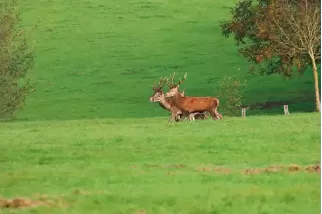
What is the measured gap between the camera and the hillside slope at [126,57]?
67125 mm

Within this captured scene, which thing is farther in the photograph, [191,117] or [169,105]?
[169,105]

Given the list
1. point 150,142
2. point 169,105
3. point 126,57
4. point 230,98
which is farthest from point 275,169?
point 126,57

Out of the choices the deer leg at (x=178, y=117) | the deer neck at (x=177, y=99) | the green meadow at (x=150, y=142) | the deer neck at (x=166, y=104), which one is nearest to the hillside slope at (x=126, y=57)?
the green meadow at (x=150, y=142)

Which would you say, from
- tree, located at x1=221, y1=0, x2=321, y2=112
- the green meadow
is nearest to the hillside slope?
the green meadow

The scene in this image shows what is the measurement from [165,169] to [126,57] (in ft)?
187

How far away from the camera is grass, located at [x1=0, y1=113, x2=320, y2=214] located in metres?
15.6

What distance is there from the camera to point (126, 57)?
77500 mm

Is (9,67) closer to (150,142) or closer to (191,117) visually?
(191,117)

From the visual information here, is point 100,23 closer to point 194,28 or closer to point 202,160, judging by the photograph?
point 194,28

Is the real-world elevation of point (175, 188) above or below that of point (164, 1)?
below

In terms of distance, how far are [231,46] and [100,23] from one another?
39.9 feet

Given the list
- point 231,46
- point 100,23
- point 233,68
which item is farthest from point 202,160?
point 100,23

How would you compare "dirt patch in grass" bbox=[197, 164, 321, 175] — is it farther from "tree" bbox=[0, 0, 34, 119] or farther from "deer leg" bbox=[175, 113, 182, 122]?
"tree" bbox=[0, 0, 34, 119]

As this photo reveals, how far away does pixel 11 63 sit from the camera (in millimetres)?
56656
